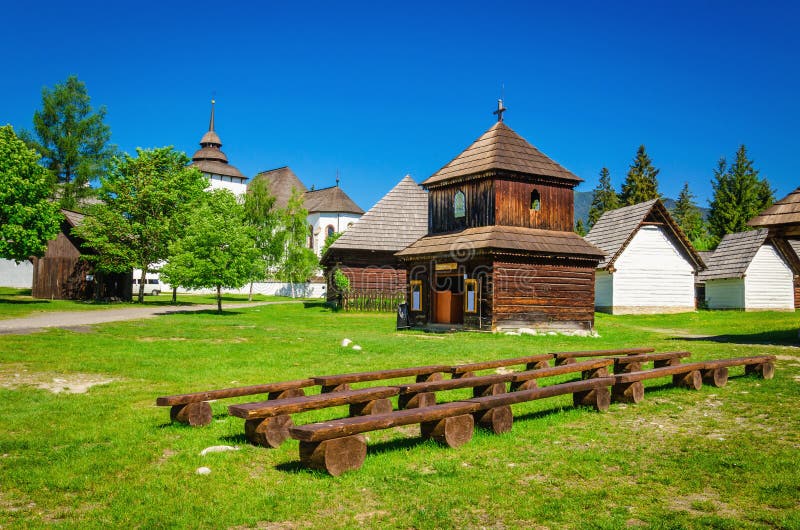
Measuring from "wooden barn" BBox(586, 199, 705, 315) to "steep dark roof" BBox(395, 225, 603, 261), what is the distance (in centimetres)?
1319

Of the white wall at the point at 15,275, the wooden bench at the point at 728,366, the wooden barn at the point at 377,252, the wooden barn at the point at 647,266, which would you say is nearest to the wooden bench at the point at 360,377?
the wooden bench at the point at 728,366

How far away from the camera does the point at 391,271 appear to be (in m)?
41.0

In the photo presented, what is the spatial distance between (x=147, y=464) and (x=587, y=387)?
5.90 meters

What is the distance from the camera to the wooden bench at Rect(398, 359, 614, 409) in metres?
8.19

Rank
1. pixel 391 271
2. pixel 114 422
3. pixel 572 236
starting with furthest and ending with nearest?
pixel 391 271 → pixel 572 236 → pixel 114 422

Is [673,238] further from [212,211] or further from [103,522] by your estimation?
[103,522]

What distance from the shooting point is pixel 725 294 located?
1687 inches

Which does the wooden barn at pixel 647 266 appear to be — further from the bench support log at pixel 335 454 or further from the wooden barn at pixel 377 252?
the bench support log at pixel 335 454

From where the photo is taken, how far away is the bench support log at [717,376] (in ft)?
36.6

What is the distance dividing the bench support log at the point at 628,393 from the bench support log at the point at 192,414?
6.30 m

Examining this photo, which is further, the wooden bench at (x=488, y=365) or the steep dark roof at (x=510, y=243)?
the steep dark roof at (x=510, y=243)

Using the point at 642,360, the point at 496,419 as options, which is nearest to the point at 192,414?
the point at 496,419

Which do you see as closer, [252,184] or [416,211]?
[416,211]

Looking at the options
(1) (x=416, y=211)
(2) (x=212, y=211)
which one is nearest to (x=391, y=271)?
(1) (x=416, y=211)
